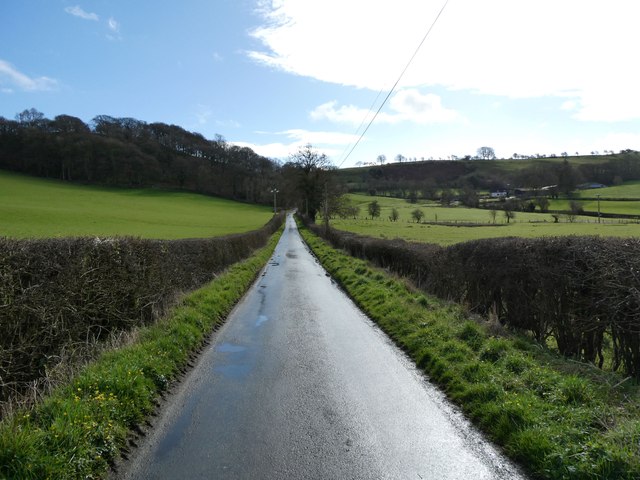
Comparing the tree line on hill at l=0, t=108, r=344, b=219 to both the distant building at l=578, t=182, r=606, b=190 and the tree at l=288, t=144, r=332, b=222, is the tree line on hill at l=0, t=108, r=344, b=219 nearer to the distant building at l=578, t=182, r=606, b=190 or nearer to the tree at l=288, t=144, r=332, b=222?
the tree at l=288, t=144, r=332, b=222

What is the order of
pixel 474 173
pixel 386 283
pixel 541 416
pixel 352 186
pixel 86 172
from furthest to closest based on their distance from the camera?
1. pixel 474 173
2. pixel 352 186
3. pixel 86 172
4. pixel 386 283
5. pixel 541 416

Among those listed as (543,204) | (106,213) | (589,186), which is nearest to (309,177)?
(106,213)

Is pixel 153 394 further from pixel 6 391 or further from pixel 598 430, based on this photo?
pixel 598 430

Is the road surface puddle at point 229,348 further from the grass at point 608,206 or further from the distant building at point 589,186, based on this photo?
the distant building at point 589,186

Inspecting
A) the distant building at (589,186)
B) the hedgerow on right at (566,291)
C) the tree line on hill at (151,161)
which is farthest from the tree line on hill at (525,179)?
the hedgerow on right at (566,291)

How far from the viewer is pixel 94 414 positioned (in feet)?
14.9

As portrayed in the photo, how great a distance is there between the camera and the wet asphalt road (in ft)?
13.2

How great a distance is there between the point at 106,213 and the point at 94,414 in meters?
60.0

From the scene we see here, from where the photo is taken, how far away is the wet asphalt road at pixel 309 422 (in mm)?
4035

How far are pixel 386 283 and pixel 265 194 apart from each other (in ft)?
349

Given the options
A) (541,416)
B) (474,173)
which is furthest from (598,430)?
(474,173)

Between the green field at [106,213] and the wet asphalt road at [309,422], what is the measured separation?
1950 centimetres

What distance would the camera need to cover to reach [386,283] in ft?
49.0

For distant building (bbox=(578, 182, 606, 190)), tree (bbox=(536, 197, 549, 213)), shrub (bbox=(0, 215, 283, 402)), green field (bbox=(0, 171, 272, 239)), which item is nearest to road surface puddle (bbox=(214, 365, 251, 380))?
shrub (bbox=(0, 215, 283, 402))
